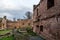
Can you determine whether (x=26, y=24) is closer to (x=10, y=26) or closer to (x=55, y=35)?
(x=10, y=26)

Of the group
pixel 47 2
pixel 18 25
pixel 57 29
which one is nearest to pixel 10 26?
pixel 18 25

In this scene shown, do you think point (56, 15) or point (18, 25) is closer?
point (56, 15)

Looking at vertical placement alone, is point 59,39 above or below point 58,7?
below

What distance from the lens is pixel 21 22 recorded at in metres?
38.8

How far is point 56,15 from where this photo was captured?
22.5 feet

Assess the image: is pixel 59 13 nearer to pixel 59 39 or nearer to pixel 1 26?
pixel 59 39

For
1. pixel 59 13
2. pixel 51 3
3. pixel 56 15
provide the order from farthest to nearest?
pixel 51 3
pixel 56 15
pixel 59 13

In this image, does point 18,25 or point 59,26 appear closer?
point 59,26

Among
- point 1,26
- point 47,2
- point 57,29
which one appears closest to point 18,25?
point 1,26

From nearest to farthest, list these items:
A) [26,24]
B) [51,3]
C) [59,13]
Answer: [59,13], [51,3], [26,24]

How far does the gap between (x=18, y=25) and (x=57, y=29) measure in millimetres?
32434

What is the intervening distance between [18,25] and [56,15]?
1272 inches

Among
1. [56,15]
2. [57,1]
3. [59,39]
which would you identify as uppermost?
[57,1]


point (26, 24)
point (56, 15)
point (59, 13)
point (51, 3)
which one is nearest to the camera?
point (59, 13)
